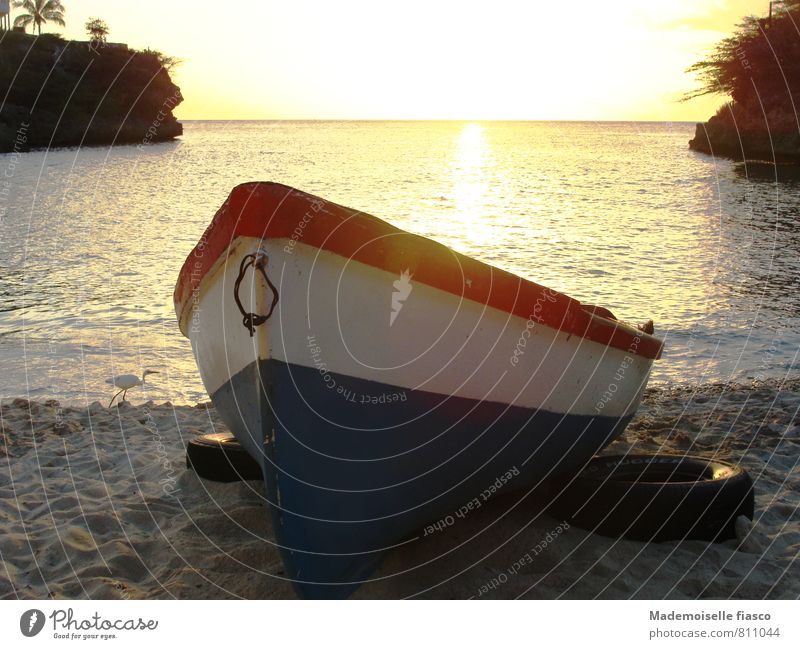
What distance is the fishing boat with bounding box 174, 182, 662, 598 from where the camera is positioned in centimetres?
398

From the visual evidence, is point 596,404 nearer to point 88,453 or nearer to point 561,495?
point 561,495

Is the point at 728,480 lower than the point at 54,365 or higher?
higher

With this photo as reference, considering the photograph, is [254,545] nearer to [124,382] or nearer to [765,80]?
[124,382]

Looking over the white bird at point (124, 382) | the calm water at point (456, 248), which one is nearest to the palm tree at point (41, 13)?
the calm water at point (456, 248)

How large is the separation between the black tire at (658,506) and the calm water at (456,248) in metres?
4.69

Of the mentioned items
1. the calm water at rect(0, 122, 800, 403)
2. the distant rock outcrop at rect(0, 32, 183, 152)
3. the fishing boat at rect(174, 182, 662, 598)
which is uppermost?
the distant rock outcrop at rect(0, 32, 183, 152)

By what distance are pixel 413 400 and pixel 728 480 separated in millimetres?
2109

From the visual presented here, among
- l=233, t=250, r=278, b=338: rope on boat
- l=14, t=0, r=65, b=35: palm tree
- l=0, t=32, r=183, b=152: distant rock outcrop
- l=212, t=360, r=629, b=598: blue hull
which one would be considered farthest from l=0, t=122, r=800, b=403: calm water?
l=14, t=0, r=65, b=35: palm tree

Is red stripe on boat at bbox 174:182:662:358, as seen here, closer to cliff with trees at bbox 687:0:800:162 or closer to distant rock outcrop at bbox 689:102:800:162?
distant rock outcrop at bbox 689:102:800:162

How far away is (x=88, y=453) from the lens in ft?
21.3

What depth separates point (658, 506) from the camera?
16.0ft

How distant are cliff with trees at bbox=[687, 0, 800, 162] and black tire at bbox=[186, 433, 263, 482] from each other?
1856 inches

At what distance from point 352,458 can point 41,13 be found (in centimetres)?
9123
